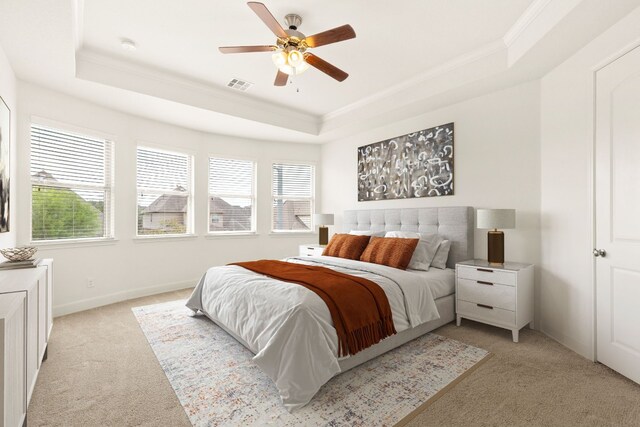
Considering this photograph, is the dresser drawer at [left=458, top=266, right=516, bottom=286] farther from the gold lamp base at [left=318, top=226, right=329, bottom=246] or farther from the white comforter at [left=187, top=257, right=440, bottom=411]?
the gold lamp base at [left=318, top=226, right=329, bottom=246]

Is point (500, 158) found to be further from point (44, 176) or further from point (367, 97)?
point (44, 176)

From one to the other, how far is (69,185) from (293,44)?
328 centimetres

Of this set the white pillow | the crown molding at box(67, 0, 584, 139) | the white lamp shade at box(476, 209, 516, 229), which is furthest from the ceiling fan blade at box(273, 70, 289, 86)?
the white lamp shade at box(476, 209, 516, 229)

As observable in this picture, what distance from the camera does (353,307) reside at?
226 cm

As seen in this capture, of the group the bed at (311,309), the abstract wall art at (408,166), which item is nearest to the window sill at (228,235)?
the bed at (311,309)

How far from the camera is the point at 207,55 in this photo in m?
3.19

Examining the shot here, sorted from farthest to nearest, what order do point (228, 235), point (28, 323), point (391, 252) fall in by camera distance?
point (228, 235) → point (391, 252) → point (28, 323)

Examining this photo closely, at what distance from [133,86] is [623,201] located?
4670 millimetres

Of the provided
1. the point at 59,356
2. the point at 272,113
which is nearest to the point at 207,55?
the point at 272,113

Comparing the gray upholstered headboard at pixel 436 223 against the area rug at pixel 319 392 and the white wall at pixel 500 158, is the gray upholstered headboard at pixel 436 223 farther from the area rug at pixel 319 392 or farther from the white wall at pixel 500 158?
the area rug at pixel 319 392

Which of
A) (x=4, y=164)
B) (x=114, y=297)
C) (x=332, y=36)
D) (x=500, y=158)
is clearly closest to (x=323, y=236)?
(x=500, y=158)

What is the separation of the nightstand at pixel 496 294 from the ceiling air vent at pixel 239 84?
3.33m

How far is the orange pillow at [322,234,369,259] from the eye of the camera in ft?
12.6

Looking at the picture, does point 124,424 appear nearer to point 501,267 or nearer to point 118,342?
point 118,342
